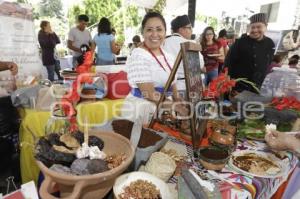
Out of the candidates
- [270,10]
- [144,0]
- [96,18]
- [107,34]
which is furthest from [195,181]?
[96,18]

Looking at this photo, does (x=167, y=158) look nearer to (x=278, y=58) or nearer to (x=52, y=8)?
(x=278, y=58)

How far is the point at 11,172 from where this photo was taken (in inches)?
93.9

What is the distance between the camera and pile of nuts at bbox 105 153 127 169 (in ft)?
2.85

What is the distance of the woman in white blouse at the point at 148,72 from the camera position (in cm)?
153

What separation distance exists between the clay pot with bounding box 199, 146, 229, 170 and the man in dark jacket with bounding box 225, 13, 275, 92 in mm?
1787

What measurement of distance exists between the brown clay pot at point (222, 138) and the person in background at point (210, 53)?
318 cm

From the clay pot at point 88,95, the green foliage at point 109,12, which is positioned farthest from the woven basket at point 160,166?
the green foliage at point 109,12

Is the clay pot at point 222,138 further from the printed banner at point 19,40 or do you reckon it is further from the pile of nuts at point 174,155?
the printed banner at point 19,40

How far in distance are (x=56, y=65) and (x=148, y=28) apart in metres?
4.36

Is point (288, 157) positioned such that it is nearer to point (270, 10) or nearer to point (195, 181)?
point (195, 181)

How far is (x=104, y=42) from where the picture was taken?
442cm

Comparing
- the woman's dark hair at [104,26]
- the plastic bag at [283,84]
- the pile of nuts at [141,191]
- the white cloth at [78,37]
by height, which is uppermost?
→ the woman's dark hair at [104,26]

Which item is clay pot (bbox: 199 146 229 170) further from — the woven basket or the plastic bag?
the plastic bag

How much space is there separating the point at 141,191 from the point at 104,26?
12.9 feet
